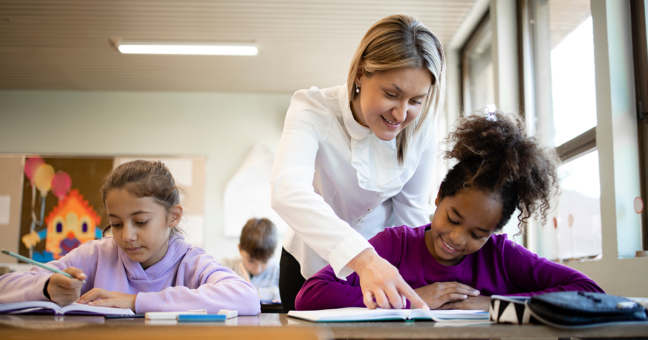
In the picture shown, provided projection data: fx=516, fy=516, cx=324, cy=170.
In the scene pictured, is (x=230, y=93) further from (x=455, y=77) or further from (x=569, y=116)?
(x=569, y=116)

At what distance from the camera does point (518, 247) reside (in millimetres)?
1264

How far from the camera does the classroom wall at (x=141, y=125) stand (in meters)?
5.00

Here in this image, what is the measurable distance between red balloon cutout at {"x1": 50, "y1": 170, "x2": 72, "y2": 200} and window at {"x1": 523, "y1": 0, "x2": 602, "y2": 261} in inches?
162

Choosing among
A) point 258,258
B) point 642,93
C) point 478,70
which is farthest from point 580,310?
point 478,70

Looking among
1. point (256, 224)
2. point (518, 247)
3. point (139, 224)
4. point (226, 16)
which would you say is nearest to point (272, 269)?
point (256, 224)

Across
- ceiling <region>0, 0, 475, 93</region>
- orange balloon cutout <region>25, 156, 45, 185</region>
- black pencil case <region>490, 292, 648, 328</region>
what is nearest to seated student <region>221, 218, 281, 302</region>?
ceiling <region>0, 0, 475, 93</region>

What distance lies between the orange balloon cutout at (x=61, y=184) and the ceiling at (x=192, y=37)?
846mm

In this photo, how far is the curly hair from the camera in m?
1.16

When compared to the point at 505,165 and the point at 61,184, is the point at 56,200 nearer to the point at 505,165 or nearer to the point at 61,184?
the point at 61,184

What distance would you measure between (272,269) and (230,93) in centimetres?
233

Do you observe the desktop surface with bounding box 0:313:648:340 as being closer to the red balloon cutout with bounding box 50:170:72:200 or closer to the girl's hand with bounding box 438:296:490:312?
the girl's hand with bounding box 438:296:490:312

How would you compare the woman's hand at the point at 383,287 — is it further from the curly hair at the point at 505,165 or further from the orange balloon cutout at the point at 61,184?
the orange balloon cutout at the point at 61,184

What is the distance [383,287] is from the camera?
883 mm

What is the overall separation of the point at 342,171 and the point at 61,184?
14.2 ft
